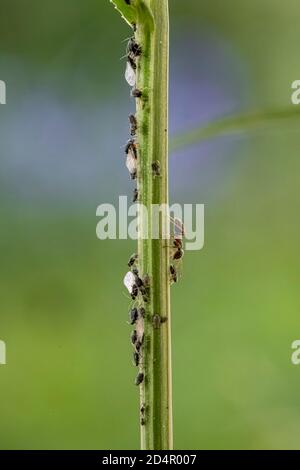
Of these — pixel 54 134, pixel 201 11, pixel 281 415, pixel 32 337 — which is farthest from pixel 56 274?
pixel 201 11

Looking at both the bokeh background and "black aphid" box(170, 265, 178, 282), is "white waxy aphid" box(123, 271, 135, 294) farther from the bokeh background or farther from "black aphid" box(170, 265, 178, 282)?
the bokeh background

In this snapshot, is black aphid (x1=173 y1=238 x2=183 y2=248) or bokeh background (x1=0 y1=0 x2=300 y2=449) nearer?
black aphid (x1=173 y1=238 x2=183 y2=248)

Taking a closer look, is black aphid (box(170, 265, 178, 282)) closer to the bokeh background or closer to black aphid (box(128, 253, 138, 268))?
black aphid (box(128, 253, 138, 268))

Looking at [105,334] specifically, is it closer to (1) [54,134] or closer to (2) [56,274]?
(2) [56,274]

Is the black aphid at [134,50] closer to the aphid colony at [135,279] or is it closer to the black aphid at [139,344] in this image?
the aphid colony at [135,279]

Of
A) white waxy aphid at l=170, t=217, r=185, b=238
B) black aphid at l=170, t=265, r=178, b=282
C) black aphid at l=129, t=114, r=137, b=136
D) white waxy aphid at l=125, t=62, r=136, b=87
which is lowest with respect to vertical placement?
black aphid at l=170, t=265, r=178, b=282

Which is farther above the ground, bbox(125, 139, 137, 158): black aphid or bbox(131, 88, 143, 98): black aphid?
bbox(131, 88, 143, 98): black aphid

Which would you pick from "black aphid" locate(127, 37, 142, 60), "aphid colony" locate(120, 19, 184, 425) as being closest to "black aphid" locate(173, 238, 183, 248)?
"aphid colony" locate(120, 19, 184, 425)

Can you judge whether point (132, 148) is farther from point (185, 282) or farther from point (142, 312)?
point (185, 282)
